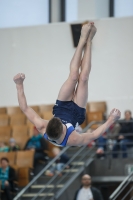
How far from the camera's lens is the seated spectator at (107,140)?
8789 mm

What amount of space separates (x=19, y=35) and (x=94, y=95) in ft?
6.22

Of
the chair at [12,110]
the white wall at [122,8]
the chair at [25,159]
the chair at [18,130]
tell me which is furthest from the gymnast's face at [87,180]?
the white wall at [122,8]

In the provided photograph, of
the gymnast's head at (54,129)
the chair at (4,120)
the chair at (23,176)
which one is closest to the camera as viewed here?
the gymnast's head at (54,129)

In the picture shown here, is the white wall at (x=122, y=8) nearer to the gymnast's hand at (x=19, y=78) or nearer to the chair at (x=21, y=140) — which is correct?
the chair at (x=21, y=140)

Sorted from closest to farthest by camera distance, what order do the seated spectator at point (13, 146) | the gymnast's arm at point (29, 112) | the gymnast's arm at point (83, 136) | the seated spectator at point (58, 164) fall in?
1. the gymnast's arm at point (83, 136)
2. the gymnast's arm at point (29, 112)
3. the seated spectator at point (58, 164)
4. the seated spectator at point (13, 146)

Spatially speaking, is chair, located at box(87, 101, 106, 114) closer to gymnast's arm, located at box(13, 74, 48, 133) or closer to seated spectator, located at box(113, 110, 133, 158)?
seated spectator, located at box(113, 110, 133, 158)

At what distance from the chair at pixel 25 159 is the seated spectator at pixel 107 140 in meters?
1.19

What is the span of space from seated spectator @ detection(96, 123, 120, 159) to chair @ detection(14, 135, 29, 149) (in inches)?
56.1

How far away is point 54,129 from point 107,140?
185 inches

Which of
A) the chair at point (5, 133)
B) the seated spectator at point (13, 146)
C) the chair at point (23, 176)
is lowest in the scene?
the chair at point (23, 176)

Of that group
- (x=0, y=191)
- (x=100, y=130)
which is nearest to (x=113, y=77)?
(x=0, y=191)

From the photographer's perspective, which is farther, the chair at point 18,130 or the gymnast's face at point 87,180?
the chair at point 18,130

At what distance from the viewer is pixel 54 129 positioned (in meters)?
4.59

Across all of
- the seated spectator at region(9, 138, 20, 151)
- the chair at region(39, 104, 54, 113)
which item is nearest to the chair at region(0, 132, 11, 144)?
the seated spectator at region(9, 138, 20, 151)
